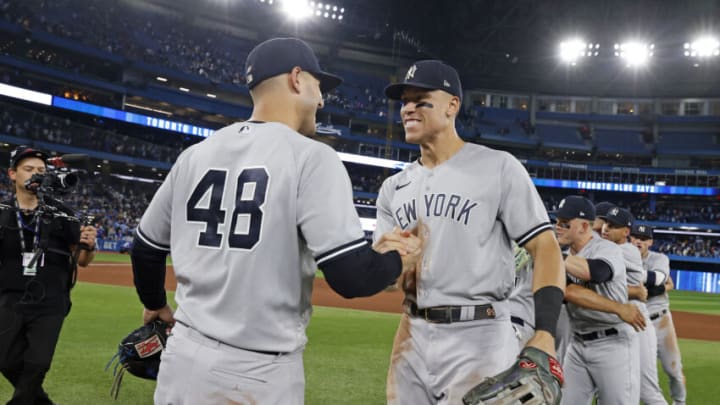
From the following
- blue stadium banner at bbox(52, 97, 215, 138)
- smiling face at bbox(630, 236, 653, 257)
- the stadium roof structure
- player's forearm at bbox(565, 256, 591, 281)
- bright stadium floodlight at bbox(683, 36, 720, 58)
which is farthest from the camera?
bright stadium floodlight at bbox(683, 36, 720, 58)

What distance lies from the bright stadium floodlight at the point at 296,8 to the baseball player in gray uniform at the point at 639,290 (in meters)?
45.0

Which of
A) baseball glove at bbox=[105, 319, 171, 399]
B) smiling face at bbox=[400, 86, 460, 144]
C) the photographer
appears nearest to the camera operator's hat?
the photographer

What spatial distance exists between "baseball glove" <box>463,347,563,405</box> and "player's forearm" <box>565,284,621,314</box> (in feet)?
8.33

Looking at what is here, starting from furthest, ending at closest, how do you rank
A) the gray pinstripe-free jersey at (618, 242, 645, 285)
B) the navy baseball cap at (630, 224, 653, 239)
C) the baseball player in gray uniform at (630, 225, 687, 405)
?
the navy baseball cap at (630, 224, 653, 239) → the baseball player in gray uniform at (630, 225, 687, 405) → the gray pinstripe-free jersey at (618, 242, 645, 285)

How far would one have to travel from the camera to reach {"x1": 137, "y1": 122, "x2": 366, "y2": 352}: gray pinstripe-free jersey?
205cm

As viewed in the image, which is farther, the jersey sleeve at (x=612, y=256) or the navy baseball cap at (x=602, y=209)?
the navy baseball cap at (x=602, y=209)

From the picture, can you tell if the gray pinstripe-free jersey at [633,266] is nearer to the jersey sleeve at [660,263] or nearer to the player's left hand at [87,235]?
the jersey sleeve at [660,263]

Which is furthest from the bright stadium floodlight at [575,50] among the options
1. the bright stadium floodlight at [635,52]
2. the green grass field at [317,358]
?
the green grass field at [317,358]

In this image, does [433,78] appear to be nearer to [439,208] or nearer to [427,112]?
[427,112]

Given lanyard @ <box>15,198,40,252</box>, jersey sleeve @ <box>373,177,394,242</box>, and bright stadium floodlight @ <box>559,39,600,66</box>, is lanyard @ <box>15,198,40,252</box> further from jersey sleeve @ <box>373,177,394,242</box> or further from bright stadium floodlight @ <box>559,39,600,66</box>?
bright stadium floodlight @ <box>559,39,600,66</box>

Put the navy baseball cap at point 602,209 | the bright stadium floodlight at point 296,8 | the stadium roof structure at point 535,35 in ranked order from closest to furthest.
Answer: the navy baseball cap at point 602,209 < the stadium roof structure at point 535,35 < the bright stadium floodlight at point 296,8

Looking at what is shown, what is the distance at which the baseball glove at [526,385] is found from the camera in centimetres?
209

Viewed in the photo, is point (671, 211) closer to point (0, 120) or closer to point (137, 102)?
point (137, 102)

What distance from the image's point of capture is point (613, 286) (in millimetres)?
4859
